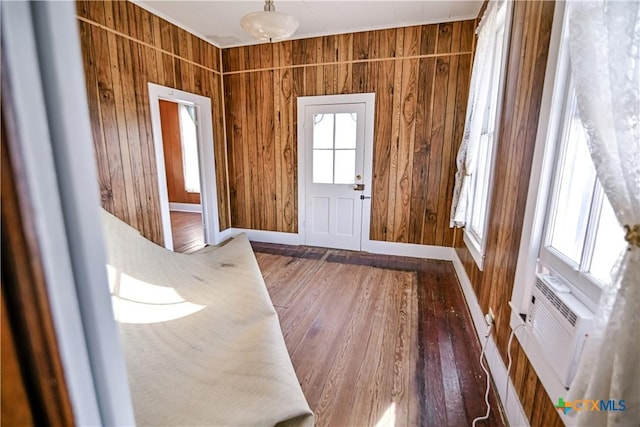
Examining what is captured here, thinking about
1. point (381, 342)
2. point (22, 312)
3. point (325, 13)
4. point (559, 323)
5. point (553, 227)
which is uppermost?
point (325, 13)

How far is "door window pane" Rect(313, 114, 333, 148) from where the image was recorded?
3682mm

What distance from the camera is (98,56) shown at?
2.51m

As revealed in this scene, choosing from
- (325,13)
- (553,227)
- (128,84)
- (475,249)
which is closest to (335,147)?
(325,13)

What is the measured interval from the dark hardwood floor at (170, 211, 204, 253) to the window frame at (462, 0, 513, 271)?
3435 mm

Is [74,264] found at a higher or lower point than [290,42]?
lower

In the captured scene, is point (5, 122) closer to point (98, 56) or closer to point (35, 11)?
point (35, 11)

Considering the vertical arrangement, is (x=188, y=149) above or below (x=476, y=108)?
below

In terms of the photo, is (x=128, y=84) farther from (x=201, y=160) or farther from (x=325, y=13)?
(x=325, y=13)

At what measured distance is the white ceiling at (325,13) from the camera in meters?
2.81

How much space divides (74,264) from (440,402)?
1817 mm

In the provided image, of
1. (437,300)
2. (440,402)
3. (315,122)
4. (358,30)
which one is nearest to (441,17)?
(358,30)

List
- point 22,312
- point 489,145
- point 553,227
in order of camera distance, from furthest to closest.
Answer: point 489,145 < point 553,227 < point 22,312

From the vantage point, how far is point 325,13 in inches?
→ 118

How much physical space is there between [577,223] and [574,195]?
13 centimetres
